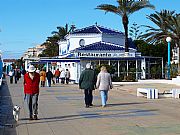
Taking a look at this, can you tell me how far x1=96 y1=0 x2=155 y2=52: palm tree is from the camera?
43656 millimetres

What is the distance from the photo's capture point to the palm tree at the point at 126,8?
1719 inches

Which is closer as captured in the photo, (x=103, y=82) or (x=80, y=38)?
(x=103, y=82)

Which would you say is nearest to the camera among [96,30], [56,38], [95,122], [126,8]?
[95,122]

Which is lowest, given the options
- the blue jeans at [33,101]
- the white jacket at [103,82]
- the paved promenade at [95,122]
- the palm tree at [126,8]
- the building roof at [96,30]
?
the paved promenade at [95,122]

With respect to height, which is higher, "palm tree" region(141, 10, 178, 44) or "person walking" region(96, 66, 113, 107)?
"palm tree" region(141, 10, 178, 44)

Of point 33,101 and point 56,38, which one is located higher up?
point 56,38

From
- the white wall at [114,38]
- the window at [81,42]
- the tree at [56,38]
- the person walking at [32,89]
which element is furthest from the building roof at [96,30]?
the person walking at [32,89]

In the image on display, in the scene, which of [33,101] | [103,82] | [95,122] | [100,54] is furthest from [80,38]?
[95,122]

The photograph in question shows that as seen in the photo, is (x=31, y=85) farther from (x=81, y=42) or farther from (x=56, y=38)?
(x=56, y=38)

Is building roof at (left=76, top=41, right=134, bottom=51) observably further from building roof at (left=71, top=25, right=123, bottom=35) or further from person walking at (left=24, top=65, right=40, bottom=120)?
person walking at (left=24, top=65, right=40, bottom=120)

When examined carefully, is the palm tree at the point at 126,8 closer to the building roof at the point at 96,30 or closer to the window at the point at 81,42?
the building roof at the point at 96,30

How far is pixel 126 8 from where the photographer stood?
43.7m

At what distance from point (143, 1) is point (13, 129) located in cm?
3618

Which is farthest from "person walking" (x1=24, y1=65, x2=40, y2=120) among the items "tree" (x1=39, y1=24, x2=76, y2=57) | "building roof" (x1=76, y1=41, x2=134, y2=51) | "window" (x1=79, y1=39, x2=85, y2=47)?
"tree" (x1=39, y1=24, x2=76, y2=57)
